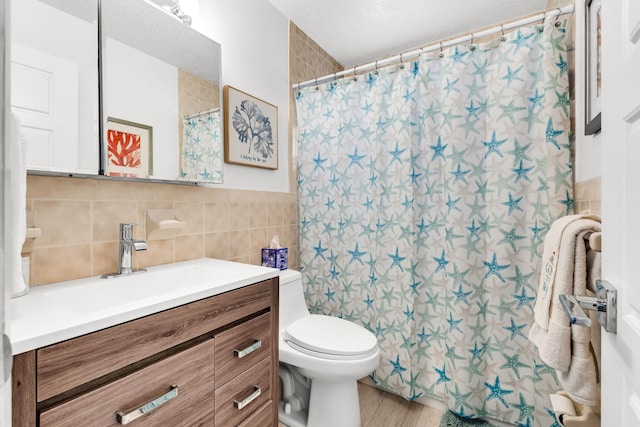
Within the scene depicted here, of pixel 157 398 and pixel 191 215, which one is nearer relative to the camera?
pixel 157 398

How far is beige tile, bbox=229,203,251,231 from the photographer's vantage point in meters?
1.61

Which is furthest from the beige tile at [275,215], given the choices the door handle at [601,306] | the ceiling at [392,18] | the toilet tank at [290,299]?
the door handle at [601,306]

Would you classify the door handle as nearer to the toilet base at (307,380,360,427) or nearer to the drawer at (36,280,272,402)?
the drawer at (36,280,272,402)

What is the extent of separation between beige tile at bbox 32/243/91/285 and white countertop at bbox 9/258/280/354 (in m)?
0.03

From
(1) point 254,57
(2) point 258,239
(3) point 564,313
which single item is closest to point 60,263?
(2) point 258,239

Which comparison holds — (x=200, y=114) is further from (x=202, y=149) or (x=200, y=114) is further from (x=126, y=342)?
(x=126, y=342)

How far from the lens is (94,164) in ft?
3.49

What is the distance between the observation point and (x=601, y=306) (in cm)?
56

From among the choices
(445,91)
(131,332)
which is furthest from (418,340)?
(131,332)

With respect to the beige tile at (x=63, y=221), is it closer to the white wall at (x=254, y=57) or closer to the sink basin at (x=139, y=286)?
the sink basin at (x=139, y=286)

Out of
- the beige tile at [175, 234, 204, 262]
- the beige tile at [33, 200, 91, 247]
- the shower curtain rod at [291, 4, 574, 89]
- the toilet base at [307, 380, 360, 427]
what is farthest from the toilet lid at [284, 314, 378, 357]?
the shower curtain rod at [291, 4, 574, 89]

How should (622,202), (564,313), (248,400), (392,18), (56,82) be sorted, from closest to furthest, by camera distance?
(622,202), (564,313), (56,82), (248,400), (392,18)

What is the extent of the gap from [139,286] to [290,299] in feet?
2.49

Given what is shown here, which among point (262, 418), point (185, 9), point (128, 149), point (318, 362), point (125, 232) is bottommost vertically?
point (262, 418)
